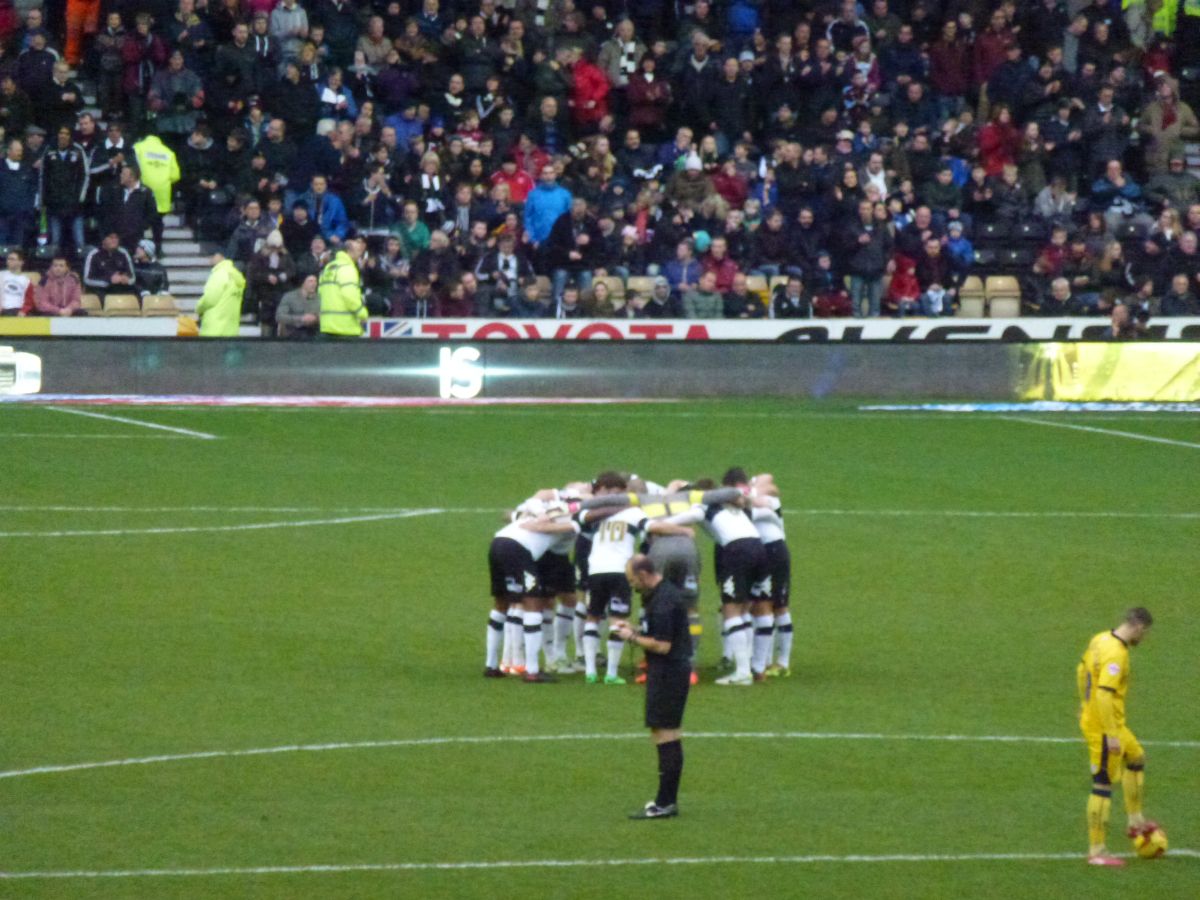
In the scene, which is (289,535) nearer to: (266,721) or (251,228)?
(266,721)

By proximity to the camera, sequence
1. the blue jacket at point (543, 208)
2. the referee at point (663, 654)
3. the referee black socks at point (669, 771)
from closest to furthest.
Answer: the referee at point (663, 654) → the referee black socks at point (669, 771) → the blue jacket at point (543, 208)

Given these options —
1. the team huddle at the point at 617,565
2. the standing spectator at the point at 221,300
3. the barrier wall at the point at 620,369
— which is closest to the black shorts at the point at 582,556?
the team huddle at the point at 617,565

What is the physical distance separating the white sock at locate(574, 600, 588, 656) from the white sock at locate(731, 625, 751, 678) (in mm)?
1258

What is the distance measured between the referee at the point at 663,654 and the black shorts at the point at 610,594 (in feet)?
13.6

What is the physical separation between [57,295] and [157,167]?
2938mm

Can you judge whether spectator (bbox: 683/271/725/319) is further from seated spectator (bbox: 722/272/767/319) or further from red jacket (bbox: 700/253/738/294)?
red jacket (bbox: 700/253/738/294)

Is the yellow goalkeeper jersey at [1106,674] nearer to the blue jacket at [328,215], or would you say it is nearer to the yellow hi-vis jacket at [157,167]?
the blue jacket at [328,215]

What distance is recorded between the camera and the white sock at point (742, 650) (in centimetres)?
1798

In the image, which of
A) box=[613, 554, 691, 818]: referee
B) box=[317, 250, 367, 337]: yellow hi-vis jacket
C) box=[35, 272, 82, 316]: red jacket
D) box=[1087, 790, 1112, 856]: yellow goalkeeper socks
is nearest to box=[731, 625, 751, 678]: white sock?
box=[613, 554, 691, 818]: referee

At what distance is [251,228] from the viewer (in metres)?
34.2

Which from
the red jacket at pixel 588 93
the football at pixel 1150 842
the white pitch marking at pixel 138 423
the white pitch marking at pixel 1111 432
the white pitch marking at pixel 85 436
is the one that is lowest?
the football at pixel 1150 842

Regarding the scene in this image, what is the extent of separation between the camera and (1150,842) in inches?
490

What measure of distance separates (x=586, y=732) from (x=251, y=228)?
19555 millimetres

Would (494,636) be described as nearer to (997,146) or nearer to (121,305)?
(121,305)
